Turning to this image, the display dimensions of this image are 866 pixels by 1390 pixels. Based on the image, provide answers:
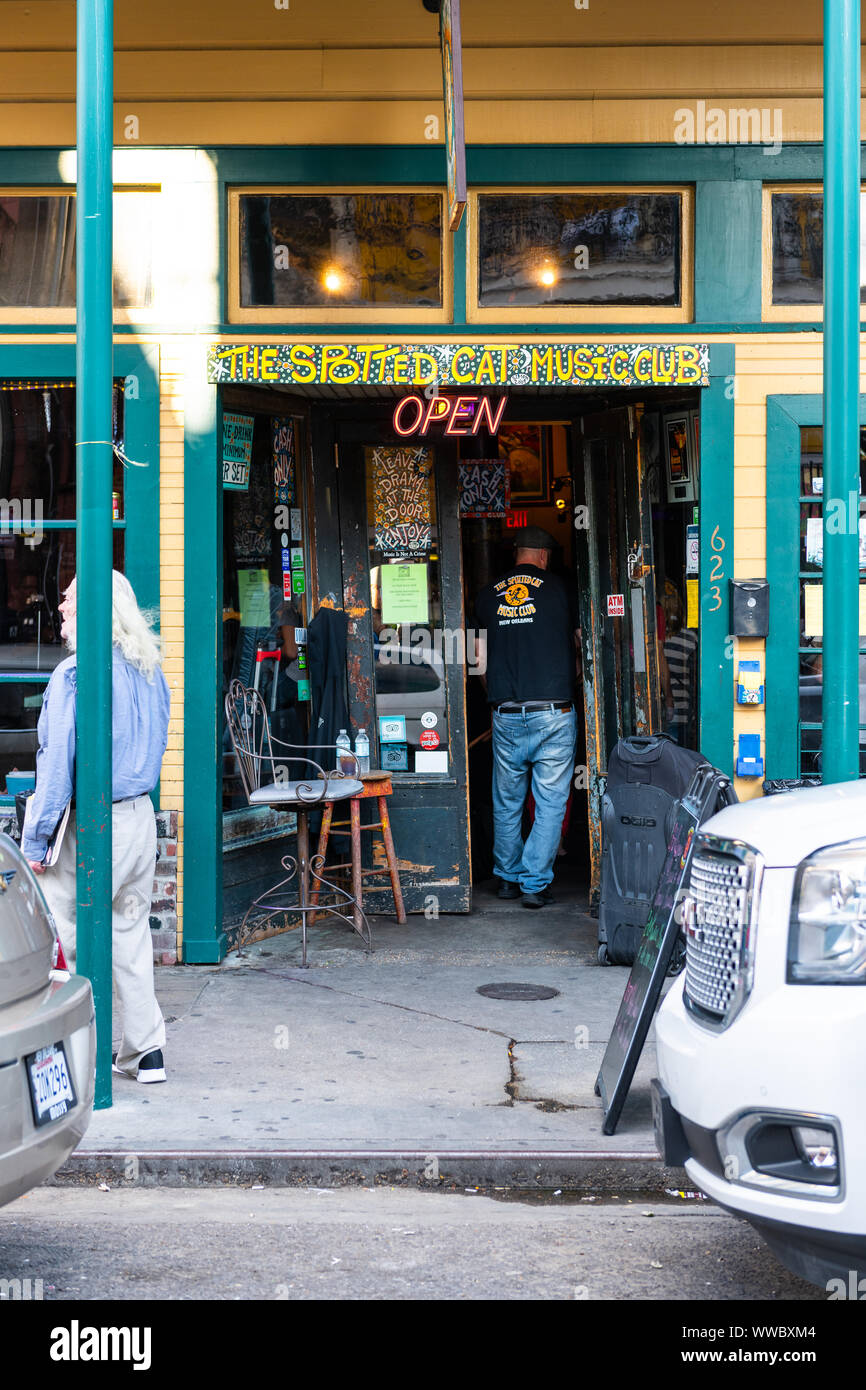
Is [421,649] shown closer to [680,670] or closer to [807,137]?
[680,670]

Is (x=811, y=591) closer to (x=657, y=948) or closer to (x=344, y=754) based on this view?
(x=344, y=754)

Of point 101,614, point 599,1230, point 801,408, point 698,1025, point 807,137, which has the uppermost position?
point 807,137

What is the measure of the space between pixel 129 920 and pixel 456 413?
3504mm

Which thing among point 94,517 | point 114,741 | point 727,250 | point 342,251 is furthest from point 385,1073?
point 727,250

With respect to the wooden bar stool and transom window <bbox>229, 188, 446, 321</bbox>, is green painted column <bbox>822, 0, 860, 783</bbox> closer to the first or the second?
transom window <bbox>229, 188, 446, 321</bbox>

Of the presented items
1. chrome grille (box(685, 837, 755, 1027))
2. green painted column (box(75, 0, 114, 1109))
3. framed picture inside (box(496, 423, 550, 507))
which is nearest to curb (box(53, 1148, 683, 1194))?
green painted column (box(75, 0, 114, 1109))

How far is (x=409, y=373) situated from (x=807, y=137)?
2511 mm

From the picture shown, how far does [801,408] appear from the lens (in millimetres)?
7465

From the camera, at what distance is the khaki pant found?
5.38 metres

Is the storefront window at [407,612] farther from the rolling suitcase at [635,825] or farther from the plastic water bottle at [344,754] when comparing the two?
the rolling suitcase at [635,825]

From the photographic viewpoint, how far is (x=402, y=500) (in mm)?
8445

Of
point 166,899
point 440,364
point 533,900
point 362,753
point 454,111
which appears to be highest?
point 454,111
